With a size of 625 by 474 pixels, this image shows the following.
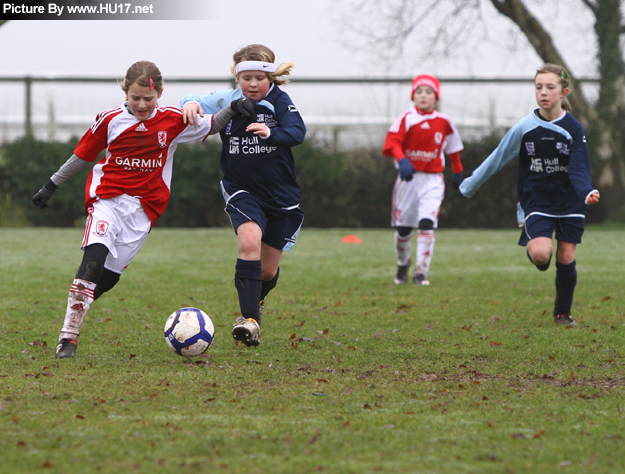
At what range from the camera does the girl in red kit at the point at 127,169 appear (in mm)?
4737

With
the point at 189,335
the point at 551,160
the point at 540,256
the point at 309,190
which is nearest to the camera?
the point at 189,335

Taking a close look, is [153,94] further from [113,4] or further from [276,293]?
[113,4]

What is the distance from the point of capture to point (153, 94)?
4.81m

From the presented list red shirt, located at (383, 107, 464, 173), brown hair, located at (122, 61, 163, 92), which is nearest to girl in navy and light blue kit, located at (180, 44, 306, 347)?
brown hair, located at (122, 61, 163, 92)

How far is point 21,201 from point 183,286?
1206 centimetres

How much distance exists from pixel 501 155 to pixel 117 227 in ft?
9.92

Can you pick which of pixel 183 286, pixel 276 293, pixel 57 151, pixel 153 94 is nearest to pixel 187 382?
pixel 153 94

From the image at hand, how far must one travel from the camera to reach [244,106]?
4891 mm

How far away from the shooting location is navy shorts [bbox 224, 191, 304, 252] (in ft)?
16.7

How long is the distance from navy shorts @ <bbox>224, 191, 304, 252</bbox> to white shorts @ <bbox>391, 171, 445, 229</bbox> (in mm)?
3604

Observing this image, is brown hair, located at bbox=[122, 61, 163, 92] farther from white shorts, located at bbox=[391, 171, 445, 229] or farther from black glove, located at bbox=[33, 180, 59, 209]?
white shorts, located at bbox=[391, 171, 445, 229]

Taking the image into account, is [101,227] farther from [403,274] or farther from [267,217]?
[403,274]

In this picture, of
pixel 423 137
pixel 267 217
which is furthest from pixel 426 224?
pixel 267 217

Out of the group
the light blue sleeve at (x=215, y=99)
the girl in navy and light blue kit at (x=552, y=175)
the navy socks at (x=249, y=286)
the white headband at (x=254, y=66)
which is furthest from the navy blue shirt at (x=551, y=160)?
the navy socks at (x=249, y=286)
